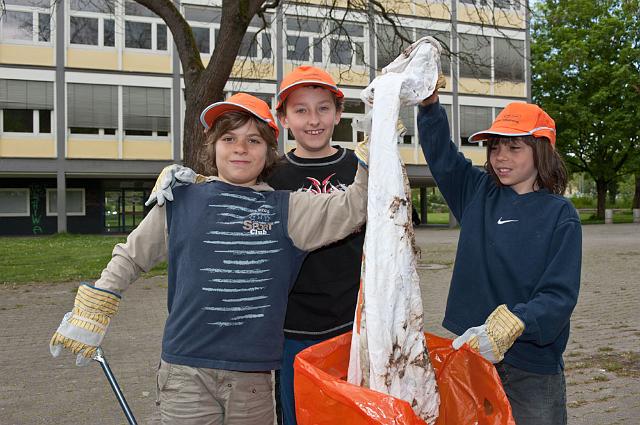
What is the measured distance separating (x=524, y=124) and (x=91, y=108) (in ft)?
77.8

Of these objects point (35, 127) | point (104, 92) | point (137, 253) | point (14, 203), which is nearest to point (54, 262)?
point (35, 127)

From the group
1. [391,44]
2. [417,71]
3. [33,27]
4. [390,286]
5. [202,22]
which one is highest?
[202,22]

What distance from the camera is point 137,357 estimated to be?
568cm

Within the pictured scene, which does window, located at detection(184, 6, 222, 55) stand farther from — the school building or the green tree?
the green tree

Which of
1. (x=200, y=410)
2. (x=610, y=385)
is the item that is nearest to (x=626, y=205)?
(x=610, y=385)

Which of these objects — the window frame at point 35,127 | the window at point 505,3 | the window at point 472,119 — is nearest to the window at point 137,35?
the window frame at point 35,127

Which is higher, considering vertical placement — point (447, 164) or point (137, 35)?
point (137, 35)

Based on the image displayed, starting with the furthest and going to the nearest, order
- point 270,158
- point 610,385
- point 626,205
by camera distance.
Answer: point 626,205
point 610,385
point 270,158

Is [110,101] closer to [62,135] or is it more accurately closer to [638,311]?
[62,135]

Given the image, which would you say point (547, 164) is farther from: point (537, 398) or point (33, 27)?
point (33, 27)

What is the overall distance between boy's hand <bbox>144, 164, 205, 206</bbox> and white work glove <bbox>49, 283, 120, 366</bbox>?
15.6 inches

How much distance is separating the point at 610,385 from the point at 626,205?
172 ft

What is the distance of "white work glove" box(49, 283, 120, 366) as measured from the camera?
7.13ft

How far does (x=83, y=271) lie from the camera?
1166 centimetres
